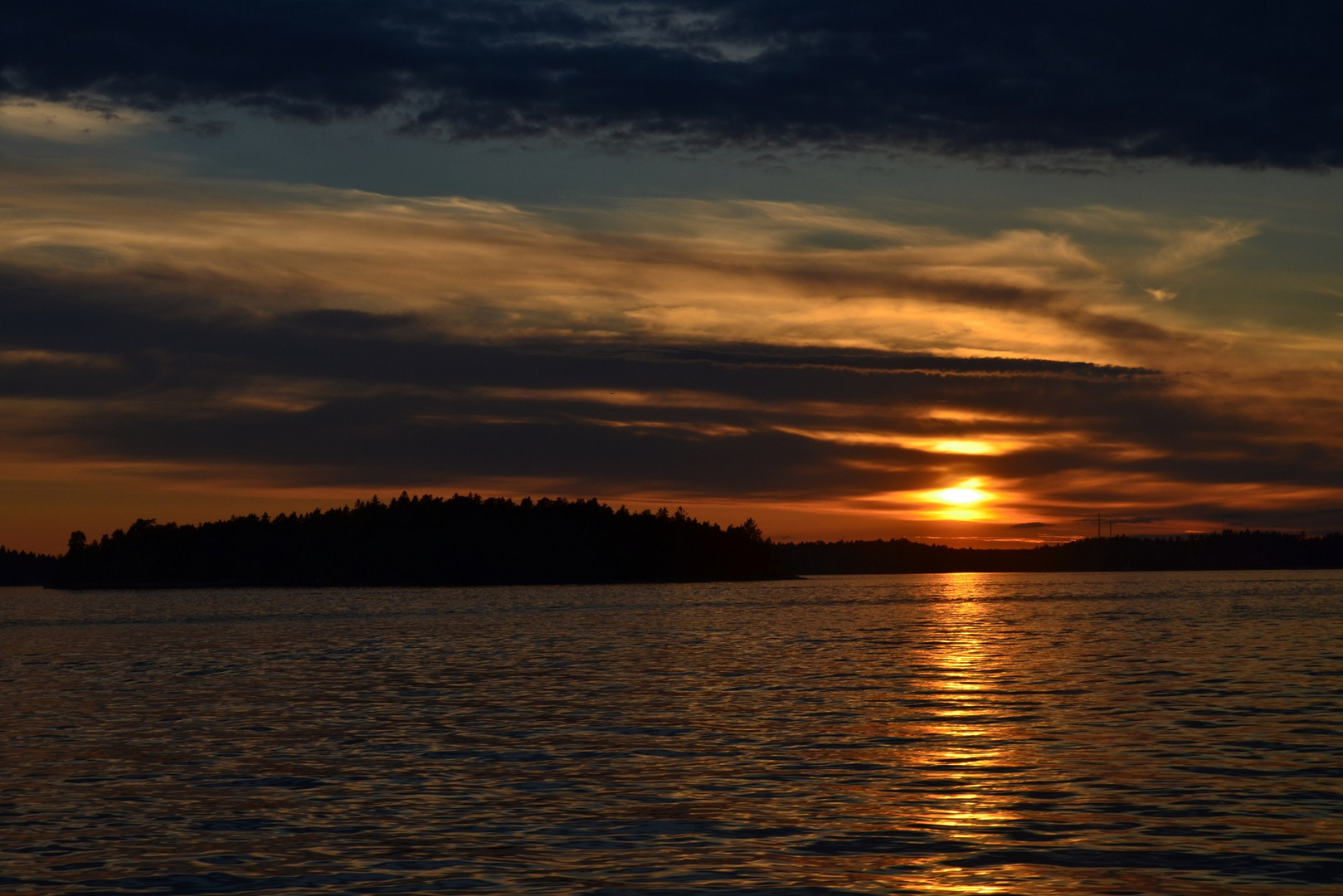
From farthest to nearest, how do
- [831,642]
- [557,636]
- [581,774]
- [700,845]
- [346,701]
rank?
[557,636] → [831,642] → [346,701] → [581,774] → [700,845]

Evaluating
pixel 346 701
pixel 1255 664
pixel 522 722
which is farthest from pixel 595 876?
pixel 1255 664

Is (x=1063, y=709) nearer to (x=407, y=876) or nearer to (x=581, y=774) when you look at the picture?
(x=581, y=774)

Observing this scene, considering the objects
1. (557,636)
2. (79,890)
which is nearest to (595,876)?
(79,890)

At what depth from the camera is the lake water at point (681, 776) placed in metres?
23.5

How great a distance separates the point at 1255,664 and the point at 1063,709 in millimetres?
25723

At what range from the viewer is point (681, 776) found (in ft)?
110

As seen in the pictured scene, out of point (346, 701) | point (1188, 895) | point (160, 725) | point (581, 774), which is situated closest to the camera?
point (1188, 895)

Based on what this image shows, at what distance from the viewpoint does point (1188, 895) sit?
70.1 feet

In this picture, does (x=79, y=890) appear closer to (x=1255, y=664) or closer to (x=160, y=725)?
(x=160, y=725)

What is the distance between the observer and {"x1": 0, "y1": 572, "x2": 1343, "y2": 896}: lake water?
2355 cm

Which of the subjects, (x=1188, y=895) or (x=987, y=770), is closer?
(x=1188, y=895)

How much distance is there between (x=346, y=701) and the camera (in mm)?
54594

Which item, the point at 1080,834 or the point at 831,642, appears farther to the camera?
the point at 831,642

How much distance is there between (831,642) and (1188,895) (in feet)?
253
